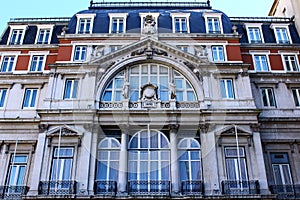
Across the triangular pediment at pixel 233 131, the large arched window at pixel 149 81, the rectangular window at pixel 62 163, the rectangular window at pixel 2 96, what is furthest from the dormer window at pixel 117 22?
the triangular pediment at pixel 233 131

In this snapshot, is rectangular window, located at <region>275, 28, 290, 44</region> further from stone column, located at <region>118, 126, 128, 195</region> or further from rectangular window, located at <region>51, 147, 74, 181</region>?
rectangular window, located at <region>51, 147, 74, 181</region>

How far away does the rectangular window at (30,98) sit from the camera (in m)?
29.6

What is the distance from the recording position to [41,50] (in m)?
32.5

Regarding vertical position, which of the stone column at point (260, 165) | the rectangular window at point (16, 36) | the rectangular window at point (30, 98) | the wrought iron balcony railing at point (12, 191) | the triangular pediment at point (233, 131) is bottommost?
the wrought iron balcony railing at point (12, 191)

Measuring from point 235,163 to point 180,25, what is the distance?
1460 cm

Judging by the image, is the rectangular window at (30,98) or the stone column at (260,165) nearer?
the stone column at (260,165)

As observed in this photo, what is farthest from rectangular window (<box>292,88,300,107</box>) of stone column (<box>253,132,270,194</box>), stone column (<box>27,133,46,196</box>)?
stone column (<box>27,133,46,196</box>)

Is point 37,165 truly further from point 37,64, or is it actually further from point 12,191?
point 37,64

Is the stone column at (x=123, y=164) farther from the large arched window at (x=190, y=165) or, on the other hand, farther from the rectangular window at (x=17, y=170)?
the rectangular window at (x=17, y=170)

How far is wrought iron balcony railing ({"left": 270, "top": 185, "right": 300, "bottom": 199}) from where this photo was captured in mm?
25156

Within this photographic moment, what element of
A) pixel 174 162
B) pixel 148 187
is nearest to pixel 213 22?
pixel 174 162

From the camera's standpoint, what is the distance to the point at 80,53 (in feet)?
102

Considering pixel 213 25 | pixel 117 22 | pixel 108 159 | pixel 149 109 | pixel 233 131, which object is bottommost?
pixel 108 159

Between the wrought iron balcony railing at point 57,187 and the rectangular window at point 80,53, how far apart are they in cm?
1135
